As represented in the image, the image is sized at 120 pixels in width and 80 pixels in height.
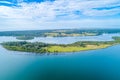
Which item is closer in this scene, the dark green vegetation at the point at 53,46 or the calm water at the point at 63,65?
the calm water at the point at 63,65

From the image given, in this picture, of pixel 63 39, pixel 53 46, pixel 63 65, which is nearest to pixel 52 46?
pixel 53 46

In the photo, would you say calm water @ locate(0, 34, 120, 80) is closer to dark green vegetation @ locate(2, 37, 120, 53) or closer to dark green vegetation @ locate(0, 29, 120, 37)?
dark green vegetation @ locate(2, 37, 120, 53)

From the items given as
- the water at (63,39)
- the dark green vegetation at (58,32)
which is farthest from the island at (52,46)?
the dark green vegetation at (58,32)

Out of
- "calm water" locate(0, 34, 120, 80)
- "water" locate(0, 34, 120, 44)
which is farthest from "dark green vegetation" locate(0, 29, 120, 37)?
"calm water" locate(0, 34, 120, 80)

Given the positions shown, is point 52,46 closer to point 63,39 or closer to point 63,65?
point 63,39

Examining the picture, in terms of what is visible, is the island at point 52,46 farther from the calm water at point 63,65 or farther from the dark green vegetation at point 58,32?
the dark green vegetation at point 58,32

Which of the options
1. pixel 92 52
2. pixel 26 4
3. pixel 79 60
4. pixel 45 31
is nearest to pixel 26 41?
pixel 45 31
